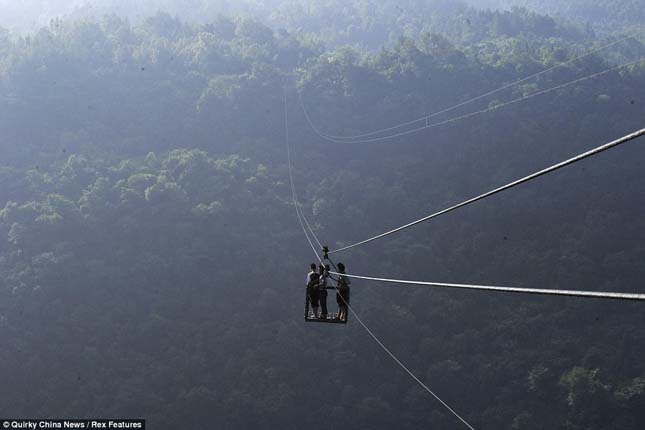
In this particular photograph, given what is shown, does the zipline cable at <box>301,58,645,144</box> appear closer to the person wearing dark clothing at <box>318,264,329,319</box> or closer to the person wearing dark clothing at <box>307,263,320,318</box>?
the person wearing dark clothing at <box>318,264,329,319</box>

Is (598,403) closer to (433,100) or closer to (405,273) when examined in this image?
(405,273)

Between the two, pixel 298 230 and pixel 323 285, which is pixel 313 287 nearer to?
pixel 323 285

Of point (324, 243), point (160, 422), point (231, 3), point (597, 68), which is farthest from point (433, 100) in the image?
point (231, 3)
